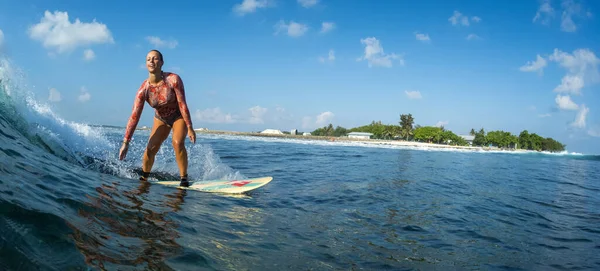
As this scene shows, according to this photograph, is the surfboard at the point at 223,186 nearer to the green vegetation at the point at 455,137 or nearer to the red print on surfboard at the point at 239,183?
the red print on surfboard at the point at 239,183

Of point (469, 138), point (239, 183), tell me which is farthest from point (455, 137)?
point (239, 183)

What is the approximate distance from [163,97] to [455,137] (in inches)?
5647

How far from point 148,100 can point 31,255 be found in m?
4.89

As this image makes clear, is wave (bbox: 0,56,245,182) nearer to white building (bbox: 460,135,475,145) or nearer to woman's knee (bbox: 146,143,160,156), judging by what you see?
woman's knee (bbox: 146,143,160,156)

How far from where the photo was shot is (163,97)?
639cm

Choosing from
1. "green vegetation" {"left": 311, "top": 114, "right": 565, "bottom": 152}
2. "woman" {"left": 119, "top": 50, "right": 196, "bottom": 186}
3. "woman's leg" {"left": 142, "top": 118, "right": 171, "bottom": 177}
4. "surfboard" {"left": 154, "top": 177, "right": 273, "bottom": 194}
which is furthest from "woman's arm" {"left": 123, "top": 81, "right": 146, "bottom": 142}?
"green vegetation" {"left": 311, "top": 114, "right": 565, "bottom": 152}

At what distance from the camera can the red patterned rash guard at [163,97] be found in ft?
20.8

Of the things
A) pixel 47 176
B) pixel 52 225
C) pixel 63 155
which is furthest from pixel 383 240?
pixel 63 155

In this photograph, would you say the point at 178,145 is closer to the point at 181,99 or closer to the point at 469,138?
the point at 181,99

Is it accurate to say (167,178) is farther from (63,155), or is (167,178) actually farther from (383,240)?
(383,240)

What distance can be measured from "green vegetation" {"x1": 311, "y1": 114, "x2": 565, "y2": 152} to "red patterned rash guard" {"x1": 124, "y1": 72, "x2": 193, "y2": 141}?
131532 mm

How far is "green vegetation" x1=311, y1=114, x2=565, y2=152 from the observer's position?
130750mm

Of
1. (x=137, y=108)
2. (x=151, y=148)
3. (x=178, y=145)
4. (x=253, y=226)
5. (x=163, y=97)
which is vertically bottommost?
(x=253, y=226)

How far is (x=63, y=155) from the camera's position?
7215 mm
